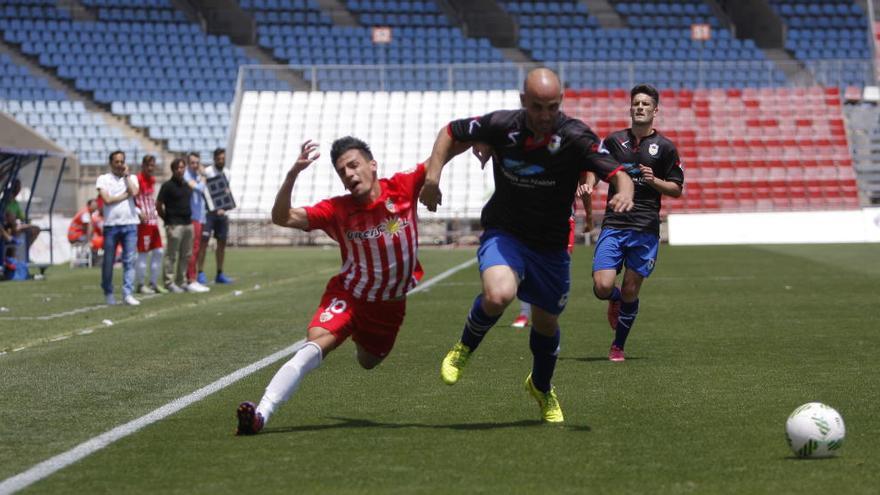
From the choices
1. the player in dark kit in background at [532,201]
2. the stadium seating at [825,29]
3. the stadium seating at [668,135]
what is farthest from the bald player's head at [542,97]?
the stadium seating at [825,29]

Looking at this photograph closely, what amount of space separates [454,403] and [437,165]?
162cm

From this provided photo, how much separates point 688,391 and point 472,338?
5.41ft

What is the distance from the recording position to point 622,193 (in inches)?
271

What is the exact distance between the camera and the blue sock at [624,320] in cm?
1050

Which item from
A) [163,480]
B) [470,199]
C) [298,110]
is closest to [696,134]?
[470,199]

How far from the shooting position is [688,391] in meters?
8.46

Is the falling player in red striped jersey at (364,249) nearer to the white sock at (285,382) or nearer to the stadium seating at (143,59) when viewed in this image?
the white sock at (285,382)

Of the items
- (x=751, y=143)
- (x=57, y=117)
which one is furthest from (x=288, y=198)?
(x=751, y=143)

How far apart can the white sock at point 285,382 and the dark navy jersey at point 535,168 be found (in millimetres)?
1253

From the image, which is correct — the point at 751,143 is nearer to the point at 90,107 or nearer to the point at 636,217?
the point at 90,107

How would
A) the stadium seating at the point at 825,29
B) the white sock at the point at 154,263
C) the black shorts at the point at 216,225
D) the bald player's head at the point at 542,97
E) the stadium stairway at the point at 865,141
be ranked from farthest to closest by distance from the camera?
the stadium seating at the point at 825,29 → the stadium stairway at the point at 865,141 → the black shorts at the point at 216,225 → the white sock at the point at 154,263 → the bald player's head at the point at 542,97

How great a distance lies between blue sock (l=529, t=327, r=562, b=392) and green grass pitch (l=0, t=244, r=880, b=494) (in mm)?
241

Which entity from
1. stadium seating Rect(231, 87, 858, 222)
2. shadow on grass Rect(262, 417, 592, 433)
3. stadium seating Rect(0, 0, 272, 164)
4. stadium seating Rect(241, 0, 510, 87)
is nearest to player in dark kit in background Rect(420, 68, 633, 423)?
shadow on grass Rect(262, 417, 592, 433)

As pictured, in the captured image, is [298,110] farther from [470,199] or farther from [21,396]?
[21,396]
